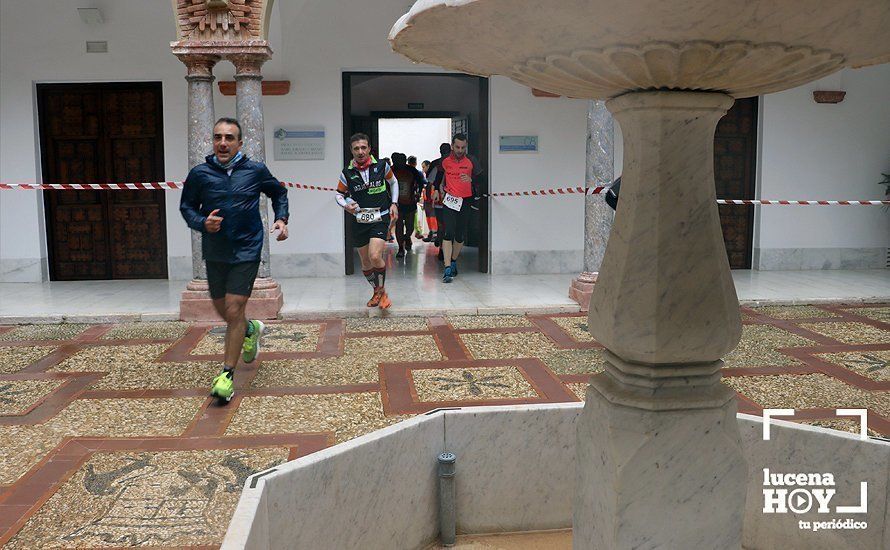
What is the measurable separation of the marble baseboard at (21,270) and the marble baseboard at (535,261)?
5.40 meters

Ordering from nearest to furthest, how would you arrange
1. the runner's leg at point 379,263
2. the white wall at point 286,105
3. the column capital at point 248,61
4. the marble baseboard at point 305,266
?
the runner's leg at point 379,263
the column capital at point 248,61
the white wall at point 286,105
the marble baseboard at point 305,266

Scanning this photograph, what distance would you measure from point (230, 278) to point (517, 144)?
5632mm

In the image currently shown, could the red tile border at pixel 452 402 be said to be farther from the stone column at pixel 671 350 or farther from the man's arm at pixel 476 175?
the man's arm at pixel 476 175

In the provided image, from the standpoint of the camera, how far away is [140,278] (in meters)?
9.11

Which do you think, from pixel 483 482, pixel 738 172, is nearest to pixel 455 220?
pixel 738 172

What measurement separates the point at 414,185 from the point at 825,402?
26.3 ft

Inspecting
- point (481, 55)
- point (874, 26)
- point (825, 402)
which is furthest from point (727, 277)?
point (825, 402)

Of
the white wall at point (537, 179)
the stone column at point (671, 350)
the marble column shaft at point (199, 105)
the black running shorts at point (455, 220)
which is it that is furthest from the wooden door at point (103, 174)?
the stone column at point (671, 350)

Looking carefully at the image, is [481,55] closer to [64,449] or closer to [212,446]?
[212,446]

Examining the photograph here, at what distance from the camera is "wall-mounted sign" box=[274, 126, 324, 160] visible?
8922 mm

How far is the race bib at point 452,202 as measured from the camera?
8.24 metres

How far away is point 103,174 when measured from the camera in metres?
8.90

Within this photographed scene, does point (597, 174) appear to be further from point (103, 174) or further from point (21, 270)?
point (21, 270)

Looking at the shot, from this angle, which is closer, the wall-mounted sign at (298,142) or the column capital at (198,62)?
the column capital at (198,62)
